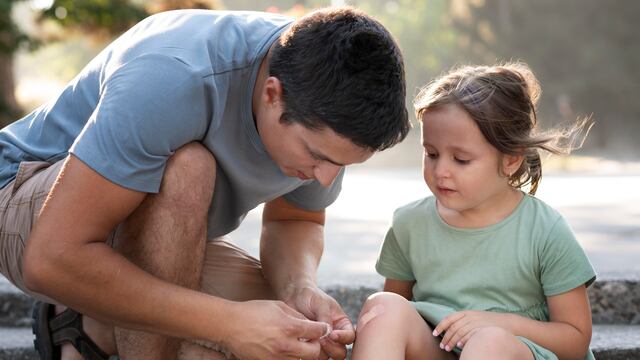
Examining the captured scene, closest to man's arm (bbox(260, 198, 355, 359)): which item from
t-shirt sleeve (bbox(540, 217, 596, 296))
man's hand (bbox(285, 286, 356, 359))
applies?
man's hand (bbox(285, 286, 356, 359))

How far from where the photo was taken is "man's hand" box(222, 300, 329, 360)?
2268mm

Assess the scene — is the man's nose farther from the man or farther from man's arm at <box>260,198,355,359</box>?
man's arm at <box>260,198,355,359</box>

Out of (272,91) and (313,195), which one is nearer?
(272,91)

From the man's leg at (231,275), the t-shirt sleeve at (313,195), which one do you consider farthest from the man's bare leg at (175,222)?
the t-shirt sleeve at (313,195)

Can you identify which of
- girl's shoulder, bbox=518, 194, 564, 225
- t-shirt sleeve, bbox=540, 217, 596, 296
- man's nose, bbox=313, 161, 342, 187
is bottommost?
t-shirt sleeve, bbox=540, 217, 596, 296

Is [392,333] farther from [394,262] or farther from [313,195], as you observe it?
[313,195]

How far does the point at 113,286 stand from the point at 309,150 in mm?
565

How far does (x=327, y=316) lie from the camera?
2568 millimetres

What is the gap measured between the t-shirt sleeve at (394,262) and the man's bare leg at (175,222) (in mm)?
662

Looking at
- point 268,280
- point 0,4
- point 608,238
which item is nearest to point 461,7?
point 0,4

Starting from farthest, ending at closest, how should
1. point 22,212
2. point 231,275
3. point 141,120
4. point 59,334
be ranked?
point 231,275, point 59,334, point 22,212, point 141,120

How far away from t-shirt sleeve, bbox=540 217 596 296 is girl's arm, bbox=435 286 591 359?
31 millimetres

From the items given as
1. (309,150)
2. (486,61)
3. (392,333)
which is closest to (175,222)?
(309,150)

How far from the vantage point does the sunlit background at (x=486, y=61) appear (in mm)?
5855
